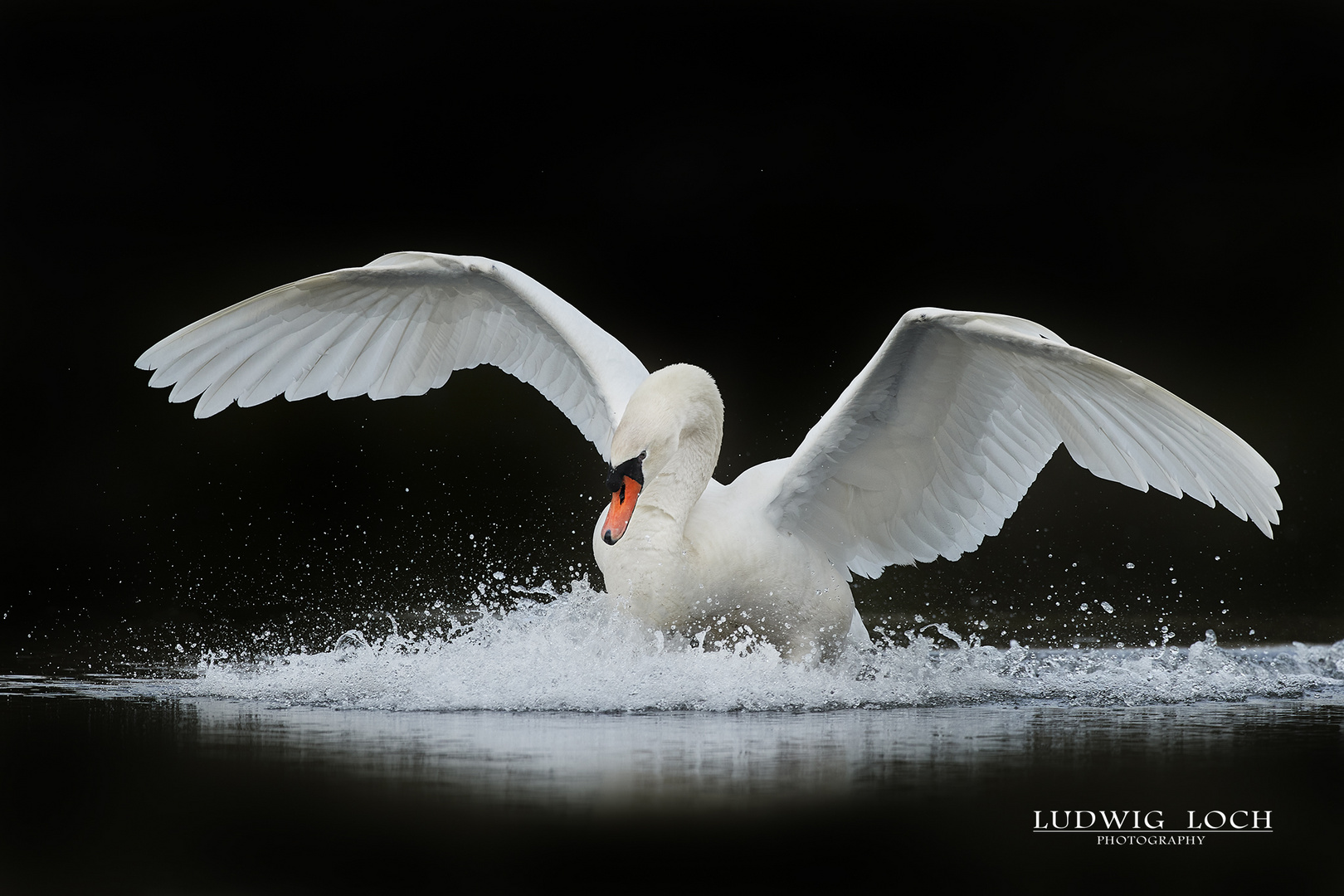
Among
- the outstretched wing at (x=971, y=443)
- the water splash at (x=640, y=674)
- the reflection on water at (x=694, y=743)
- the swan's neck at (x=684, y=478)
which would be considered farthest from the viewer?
the swan's neck at (x=684, y=478)

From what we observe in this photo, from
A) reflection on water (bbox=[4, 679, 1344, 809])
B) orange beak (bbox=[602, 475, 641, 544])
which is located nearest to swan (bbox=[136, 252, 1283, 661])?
orange beak (bbox=[602, 475, 641, 544])

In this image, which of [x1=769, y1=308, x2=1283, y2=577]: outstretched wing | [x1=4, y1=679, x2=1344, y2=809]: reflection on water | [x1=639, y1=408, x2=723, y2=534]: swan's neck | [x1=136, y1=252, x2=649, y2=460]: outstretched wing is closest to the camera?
[x1=4, y1=679, x2=1344, y2=809]: reflection on water

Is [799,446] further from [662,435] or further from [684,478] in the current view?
[662,435]

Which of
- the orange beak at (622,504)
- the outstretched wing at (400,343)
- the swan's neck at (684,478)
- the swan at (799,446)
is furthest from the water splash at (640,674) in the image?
the outstretched wing at (400,343)

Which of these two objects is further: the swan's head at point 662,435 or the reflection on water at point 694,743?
the swan's head at point 662,435

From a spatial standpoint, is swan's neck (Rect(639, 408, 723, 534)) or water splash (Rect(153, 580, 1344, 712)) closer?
water splash (Rect(153, 580, 1344, 712))

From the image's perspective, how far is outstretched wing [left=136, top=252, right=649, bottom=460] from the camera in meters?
5.41

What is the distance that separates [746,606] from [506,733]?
4.58ft

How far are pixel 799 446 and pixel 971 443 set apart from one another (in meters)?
0.65

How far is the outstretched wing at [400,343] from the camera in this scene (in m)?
5.41

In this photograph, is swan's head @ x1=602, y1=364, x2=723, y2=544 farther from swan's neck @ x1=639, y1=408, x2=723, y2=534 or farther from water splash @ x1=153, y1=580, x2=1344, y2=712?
water splash @ x1=153, y1=580, x2=1344, y2=712

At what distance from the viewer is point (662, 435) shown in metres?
4.70

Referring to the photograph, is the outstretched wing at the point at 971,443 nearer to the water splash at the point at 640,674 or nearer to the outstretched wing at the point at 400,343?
the water splash at the point at 640,674

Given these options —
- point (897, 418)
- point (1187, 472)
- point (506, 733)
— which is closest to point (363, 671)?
point (506, 733)
